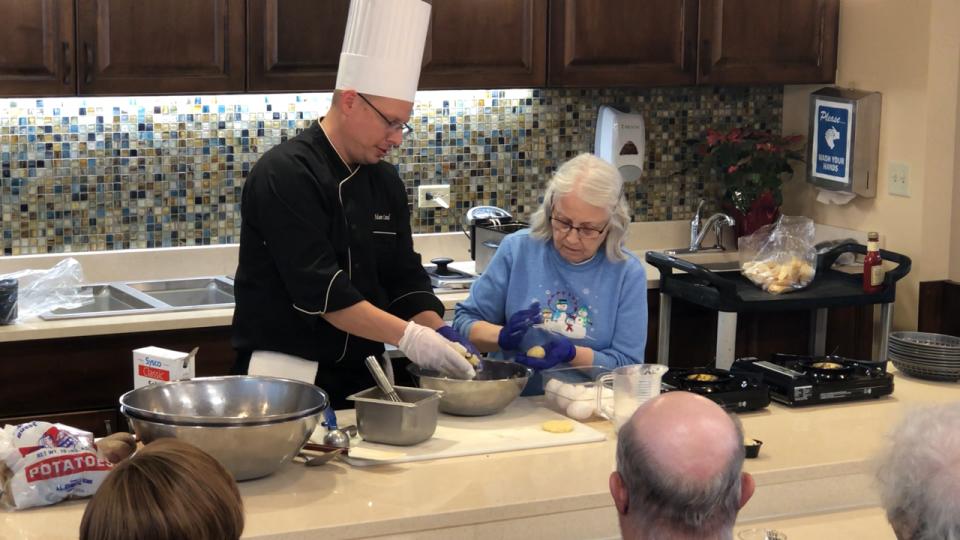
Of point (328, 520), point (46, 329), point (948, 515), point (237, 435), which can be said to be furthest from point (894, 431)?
point (46, 329)

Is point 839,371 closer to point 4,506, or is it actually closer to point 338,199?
point 338,199

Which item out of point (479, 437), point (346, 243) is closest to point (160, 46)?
point (346, 243)

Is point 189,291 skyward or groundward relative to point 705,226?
groundward

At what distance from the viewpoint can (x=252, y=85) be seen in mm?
4105

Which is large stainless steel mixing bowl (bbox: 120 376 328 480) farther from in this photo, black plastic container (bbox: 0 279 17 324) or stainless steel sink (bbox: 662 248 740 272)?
stainless steel sink (bbox: 662 248 740 272)

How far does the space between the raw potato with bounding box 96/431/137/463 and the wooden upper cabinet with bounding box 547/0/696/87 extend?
255cm

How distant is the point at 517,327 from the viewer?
306 centimetres

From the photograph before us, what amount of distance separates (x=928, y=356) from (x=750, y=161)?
6.29ft

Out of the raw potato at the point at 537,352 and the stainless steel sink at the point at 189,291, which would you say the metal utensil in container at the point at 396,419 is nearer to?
the raw potato at the point at 537,352

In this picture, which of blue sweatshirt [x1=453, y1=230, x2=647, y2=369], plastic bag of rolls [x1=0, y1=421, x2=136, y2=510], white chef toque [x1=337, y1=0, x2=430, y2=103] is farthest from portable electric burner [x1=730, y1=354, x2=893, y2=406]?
plastic bag of rolls [x1=0, y1=421, x2=136, y2=510]

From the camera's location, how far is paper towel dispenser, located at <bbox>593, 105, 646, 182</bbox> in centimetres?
477

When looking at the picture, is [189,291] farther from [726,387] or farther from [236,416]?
[726,387]

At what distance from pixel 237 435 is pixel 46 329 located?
1.58 meters

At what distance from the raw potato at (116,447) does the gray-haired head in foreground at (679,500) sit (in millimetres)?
1095
